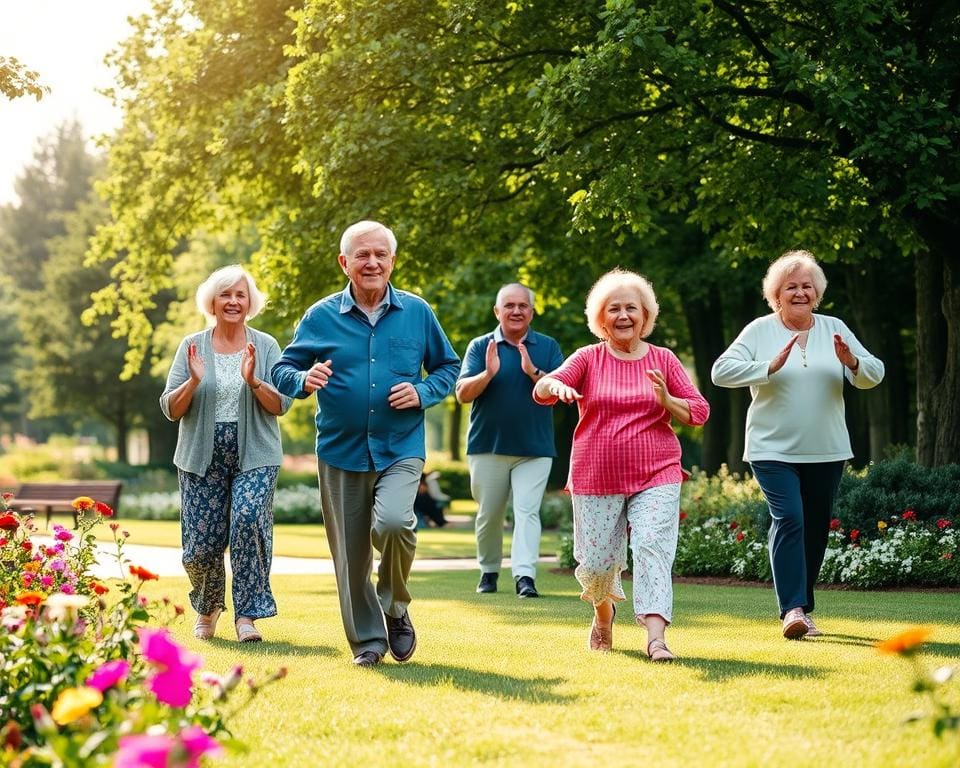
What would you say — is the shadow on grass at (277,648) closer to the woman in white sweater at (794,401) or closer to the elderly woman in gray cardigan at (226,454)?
the elderly woman in gray cardigan at (226,454)

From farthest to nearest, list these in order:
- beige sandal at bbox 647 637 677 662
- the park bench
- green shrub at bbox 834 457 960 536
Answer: the park bench, green shrub at bbox 834 457 960 536, beige sandal at bbox 647 637 677 662

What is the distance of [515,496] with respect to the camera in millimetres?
11523

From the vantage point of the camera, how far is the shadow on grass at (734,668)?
20.7 feet

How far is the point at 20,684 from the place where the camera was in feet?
14.5

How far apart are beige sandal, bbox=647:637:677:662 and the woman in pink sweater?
0.03 m

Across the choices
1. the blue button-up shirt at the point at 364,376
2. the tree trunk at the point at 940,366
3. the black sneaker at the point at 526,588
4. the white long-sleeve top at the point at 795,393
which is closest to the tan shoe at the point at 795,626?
the white long-sleeve top at the point at 795,393

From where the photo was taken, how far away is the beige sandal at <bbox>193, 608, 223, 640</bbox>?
28.1 feet

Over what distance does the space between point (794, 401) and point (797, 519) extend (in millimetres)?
720

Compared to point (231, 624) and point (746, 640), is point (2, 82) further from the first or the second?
point (746, 640)

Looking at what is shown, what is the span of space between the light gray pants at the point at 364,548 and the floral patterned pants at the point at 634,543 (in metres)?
0.96

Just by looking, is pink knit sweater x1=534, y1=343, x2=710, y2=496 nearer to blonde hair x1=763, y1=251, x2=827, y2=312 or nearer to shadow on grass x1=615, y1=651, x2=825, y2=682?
shadow on grass x1=615, y1=651, x2=825, y2=682

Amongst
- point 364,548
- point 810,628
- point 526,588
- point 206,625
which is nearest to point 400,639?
point 364,548

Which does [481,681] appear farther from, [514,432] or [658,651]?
[514,432]

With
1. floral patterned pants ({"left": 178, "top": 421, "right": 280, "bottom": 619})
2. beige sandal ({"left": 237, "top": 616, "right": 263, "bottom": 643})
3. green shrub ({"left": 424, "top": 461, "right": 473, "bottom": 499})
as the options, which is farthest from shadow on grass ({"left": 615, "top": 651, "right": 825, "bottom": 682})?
green shrub ({"left": 424, "top": 461, "right": 473, "bottom": 499})
